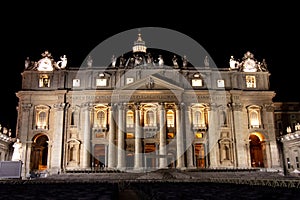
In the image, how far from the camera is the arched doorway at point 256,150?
62.9 metres

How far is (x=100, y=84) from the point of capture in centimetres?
6078

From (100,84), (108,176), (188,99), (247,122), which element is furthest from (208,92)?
(108,176)

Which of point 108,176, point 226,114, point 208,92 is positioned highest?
point 208,92

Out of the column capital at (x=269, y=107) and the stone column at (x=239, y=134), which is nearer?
the stone column at (x=239, y=134)

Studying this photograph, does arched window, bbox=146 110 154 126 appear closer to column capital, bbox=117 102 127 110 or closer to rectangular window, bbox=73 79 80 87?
column capital, bbox=117 102 127 110

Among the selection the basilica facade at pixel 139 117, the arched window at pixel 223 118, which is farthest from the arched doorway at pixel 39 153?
the arched window at pixel 223 118

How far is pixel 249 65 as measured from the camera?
64.6 m

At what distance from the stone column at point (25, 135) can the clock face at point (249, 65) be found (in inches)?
1661

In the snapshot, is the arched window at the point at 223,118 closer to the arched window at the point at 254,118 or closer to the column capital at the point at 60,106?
the arched window at the point at 254,118

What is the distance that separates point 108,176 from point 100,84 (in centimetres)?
2154

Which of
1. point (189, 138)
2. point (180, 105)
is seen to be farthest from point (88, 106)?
point (189, 138)

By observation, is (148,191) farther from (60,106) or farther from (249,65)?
(249,65)

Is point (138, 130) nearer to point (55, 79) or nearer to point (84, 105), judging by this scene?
point (84, 105)

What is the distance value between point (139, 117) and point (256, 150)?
2555 cm
